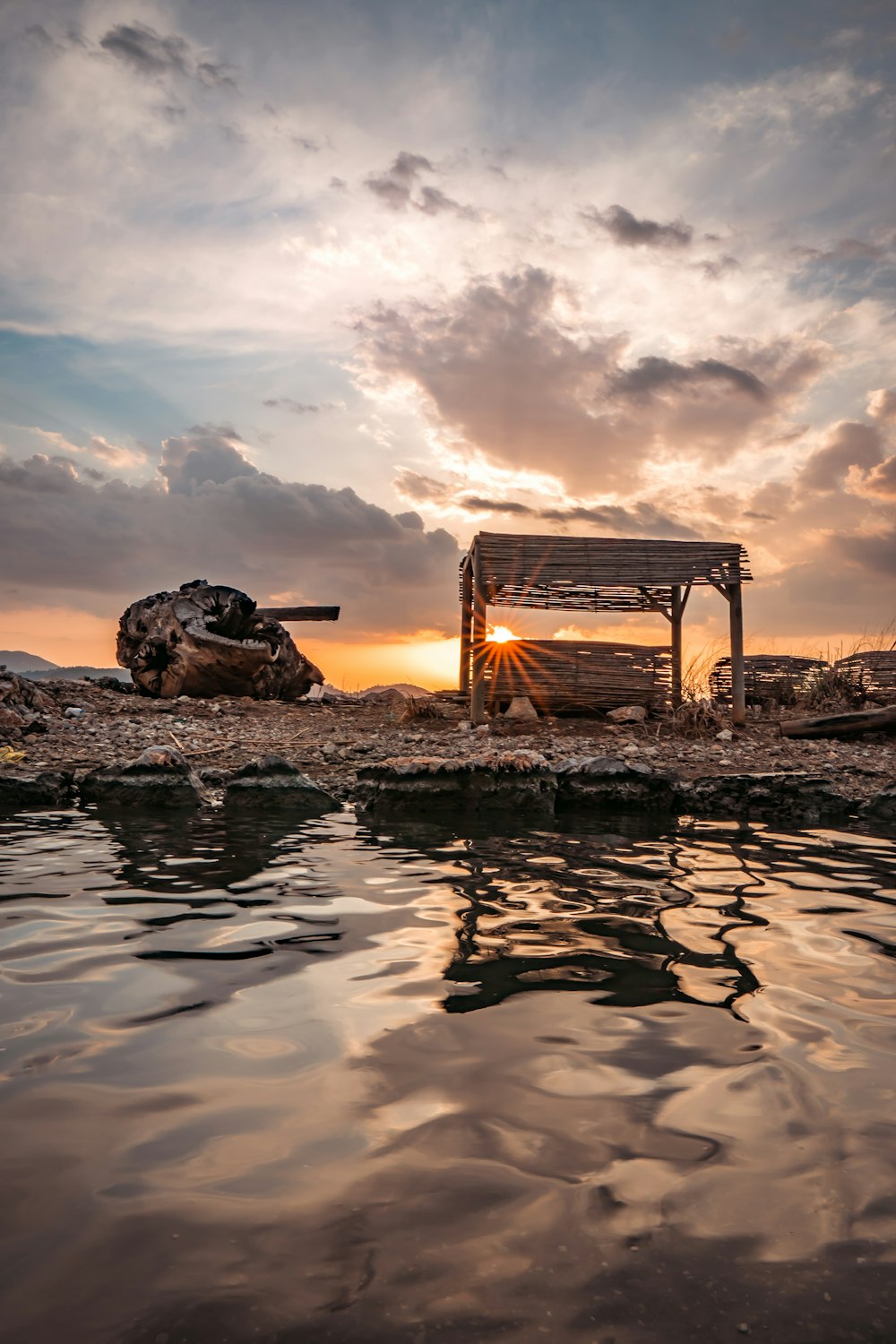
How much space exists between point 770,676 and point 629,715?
5.34 meters

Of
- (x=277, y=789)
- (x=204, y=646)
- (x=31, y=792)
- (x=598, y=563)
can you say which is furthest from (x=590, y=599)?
(x=31, y=792)

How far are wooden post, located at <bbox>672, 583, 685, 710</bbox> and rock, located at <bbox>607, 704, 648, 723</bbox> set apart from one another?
0.87 metres

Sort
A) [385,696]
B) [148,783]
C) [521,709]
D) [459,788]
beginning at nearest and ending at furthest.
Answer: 1. [459,788]
2. [148,783]
3. [521,709]
4. [385,696]

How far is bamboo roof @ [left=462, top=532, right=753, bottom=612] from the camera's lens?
12.9m

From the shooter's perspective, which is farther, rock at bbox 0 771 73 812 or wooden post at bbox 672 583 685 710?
wooden post at bbox 672 583 685 710

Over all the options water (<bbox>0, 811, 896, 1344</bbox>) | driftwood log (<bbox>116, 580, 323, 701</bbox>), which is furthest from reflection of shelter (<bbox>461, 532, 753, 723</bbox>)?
water (<bbox>0, 811, 896, 1344</bbox>)

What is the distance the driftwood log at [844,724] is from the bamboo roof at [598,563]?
8.52 feet

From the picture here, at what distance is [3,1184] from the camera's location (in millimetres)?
1600

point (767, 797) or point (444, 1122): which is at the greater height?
point (767, 797)

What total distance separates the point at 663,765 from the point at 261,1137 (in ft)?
25.9

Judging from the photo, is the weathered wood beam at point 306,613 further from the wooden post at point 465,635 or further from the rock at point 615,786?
the rock at point 615,786

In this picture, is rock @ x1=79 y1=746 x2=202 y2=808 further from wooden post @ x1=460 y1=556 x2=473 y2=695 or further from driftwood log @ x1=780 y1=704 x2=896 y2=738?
wooden post @ x1=460 y1=556 x2=473 y2=695

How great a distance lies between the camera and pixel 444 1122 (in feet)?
6.05

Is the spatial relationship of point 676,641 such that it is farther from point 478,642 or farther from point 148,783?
point 148,783
